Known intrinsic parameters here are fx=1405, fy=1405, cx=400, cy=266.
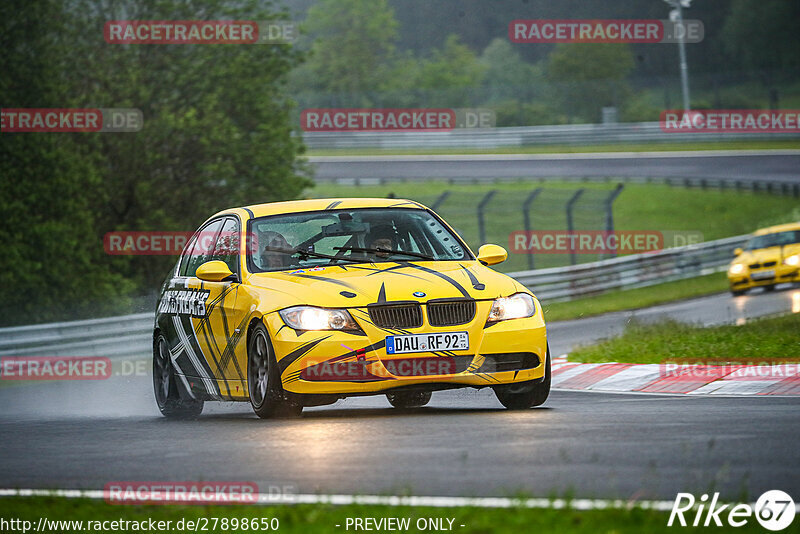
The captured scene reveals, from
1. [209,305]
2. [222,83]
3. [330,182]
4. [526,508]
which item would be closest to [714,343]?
[209,305]

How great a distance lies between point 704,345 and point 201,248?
6.00 m

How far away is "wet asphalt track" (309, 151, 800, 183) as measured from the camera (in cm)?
5344

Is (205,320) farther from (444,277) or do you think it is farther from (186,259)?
(444,277)

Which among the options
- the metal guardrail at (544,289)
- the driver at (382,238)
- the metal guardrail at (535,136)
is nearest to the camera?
the driver at (382,238)

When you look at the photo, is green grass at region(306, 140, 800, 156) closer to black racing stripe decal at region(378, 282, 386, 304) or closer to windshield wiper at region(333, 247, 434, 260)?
windshield wiper at region(333, 247, 434, 260)

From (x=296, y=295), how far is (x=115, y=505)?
11.7 feet

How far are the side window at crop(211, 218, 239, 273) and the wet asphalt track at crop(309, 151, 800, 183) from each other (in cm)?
4138

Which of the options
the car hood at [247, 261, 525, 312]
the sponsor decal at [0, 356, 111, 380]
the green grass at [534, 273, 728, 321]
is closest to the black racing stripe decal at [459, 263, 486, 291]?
the car hood at [247, 261, 525, 312]

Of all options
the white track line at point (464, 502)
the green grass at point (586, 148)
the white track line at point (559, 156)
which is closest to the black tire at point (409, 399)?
the white track line at point (464, 502)

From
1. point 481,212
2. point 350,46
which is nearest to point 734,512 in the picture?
point 481,212

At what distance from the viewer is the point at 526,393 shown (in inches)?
405

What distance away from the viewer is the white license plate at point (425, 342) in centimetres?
962

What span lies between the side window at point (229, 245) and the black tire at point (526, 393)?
2.28 metres

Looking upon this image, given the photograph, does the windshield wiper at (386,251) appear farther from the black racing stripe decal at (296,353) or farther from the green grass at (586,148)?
the green grass at (586,148)
